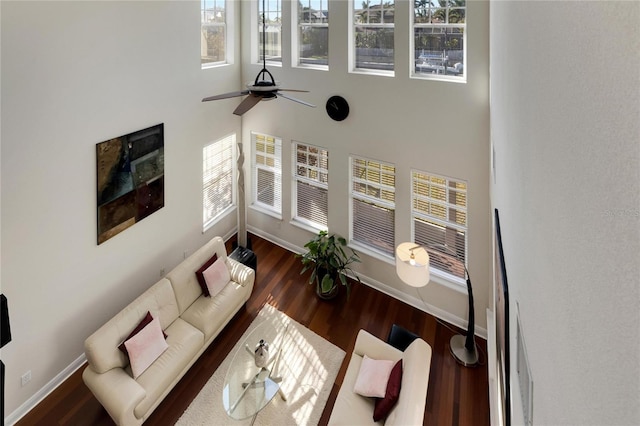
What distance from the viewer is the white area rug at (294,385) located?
402cm

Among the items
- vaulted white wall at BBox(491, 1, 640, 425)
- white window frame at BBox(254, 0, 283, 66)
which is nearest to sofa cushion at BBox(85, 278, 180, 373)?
vaulted white wall at BBox(491, 1, 640, 425)

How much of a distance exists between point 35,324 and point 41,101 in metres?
2.54

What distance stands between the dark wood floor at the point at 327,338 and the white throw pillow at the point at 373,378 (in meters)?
0.61

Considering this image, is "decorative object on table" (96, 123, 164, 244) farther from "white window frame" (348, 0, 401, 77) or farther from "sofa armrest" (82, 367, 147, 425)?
"white window frame" (348, 0, 401, 77)

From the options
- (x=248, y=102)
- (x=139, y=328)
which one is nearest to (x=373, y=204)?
(x=248, y=102)

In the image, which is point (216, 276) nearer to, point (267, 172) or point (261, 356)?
point (261, 356)

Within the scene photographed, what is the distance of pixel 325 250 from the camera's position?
6.04 metres

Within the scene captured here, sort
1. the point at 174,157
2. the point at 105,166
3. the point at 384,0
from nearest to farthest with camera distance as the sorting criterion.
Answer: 1. the point at 105,166
2. the point at 384,0
3. the point at 174,157

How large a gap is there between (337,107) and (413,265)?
10.0 ft

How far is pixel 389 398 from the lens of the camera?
140 inches

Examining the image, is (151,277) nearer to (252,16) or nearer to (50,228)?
(50,228)

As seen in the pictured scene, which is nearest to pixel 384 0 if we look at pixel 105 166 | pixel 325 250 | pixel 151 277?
pixel 325 250

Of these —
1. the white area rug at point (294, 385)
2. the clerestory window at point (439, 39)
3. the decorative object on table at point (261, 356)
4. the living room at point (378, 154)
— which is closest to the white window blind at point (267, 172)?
the living room at point (378, 154)

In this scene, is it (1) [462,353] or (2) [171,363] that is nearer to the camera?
(2) [171,363]
